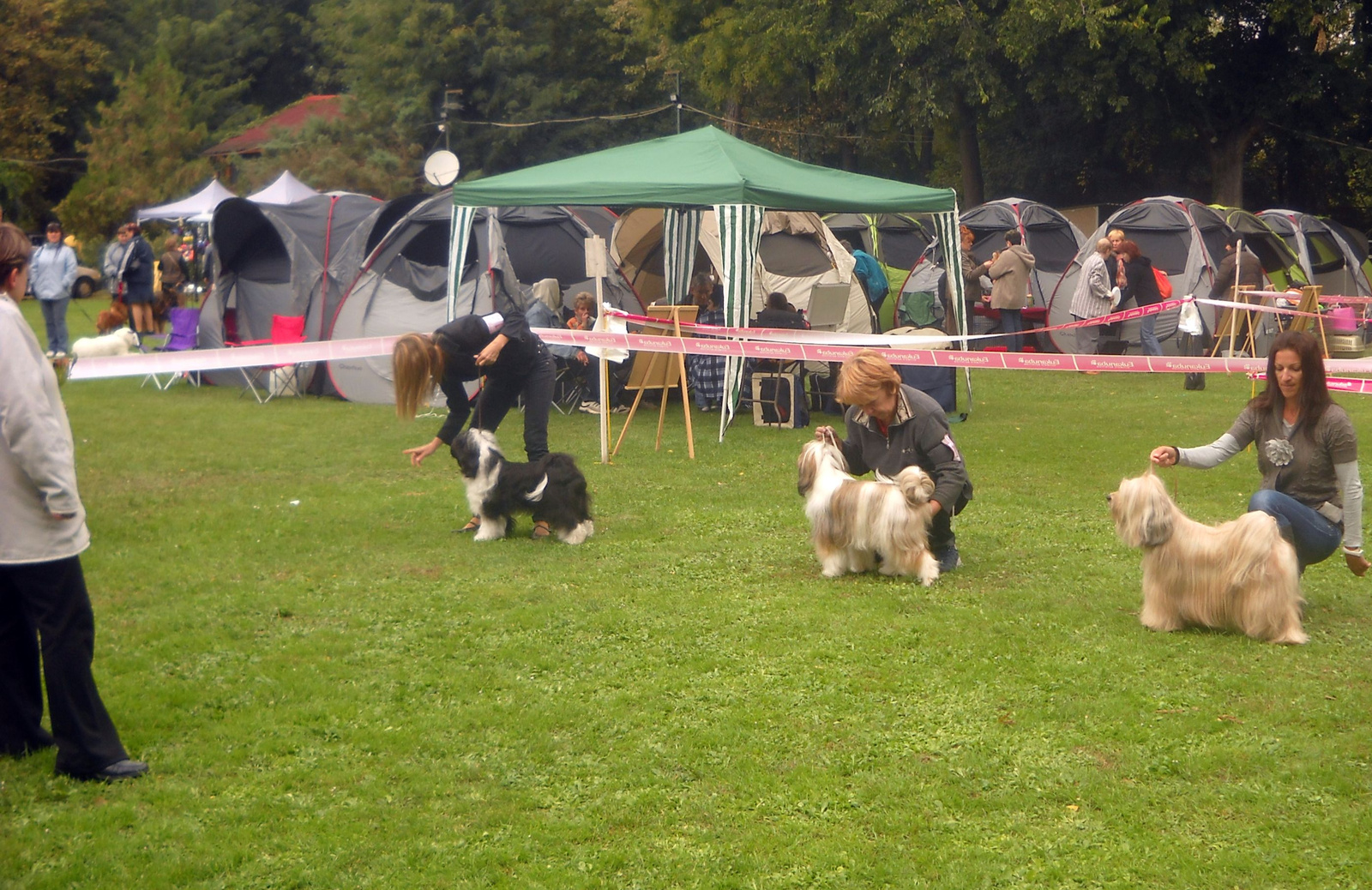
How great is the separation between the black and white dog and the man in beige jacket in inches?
343

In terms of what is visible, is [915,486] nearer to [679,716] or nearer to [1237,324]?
[679,716]

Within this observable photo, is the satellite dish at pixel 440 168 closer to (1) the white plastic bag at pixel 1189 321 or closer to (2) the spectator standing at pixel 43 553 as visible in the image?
(1) the white plastic bag at pixel 1189 321

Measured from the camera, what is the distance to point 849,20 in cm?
2447

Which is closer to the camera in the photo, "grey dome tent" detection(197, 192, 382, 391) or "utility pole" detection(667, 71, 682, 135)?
"grey dome tent" detection(197, 192, 382, 391)

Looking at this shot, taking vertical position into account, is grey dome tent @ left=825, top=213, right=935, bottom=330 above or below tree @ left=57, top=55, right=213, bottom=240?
below

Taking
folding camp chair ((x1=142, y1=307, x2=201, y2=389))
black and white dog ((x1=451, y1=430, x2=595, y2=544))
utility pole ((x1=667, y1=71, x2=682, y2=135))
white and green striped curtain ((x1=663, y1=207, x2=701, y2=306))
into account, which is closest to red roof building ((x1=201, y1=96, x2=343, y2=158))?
utility pole ((x1=667, y1=71, x2=682, y2=135))

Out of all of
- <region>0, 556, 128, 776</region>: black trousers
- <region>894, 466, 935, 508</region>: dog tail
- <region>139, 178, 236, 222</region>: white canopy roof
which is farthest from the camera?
<region>139, 178, 236, 222</region>: white canopy roof

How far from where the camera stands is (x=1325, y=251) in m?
18.5

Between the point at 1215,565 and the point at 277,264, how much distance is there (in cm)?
1190

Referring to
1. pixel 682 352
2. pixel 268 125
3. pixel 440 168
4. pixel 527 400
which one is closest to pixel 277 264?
pixel 682 352

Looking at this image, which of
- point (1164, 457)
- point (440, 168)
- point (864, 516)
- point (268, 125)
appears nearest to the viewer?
point (1164, 457)

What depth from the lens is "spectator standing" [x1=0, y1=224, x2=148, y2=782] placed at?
3.30m

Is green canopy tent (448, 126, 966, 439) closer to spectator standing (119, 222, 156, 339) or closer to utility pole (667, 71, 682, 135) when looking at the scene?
spectator standing (119, 222, 156, 339)

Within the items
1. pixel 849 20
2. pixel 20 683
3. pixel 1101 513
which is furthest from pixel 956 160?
pixel 20 683
